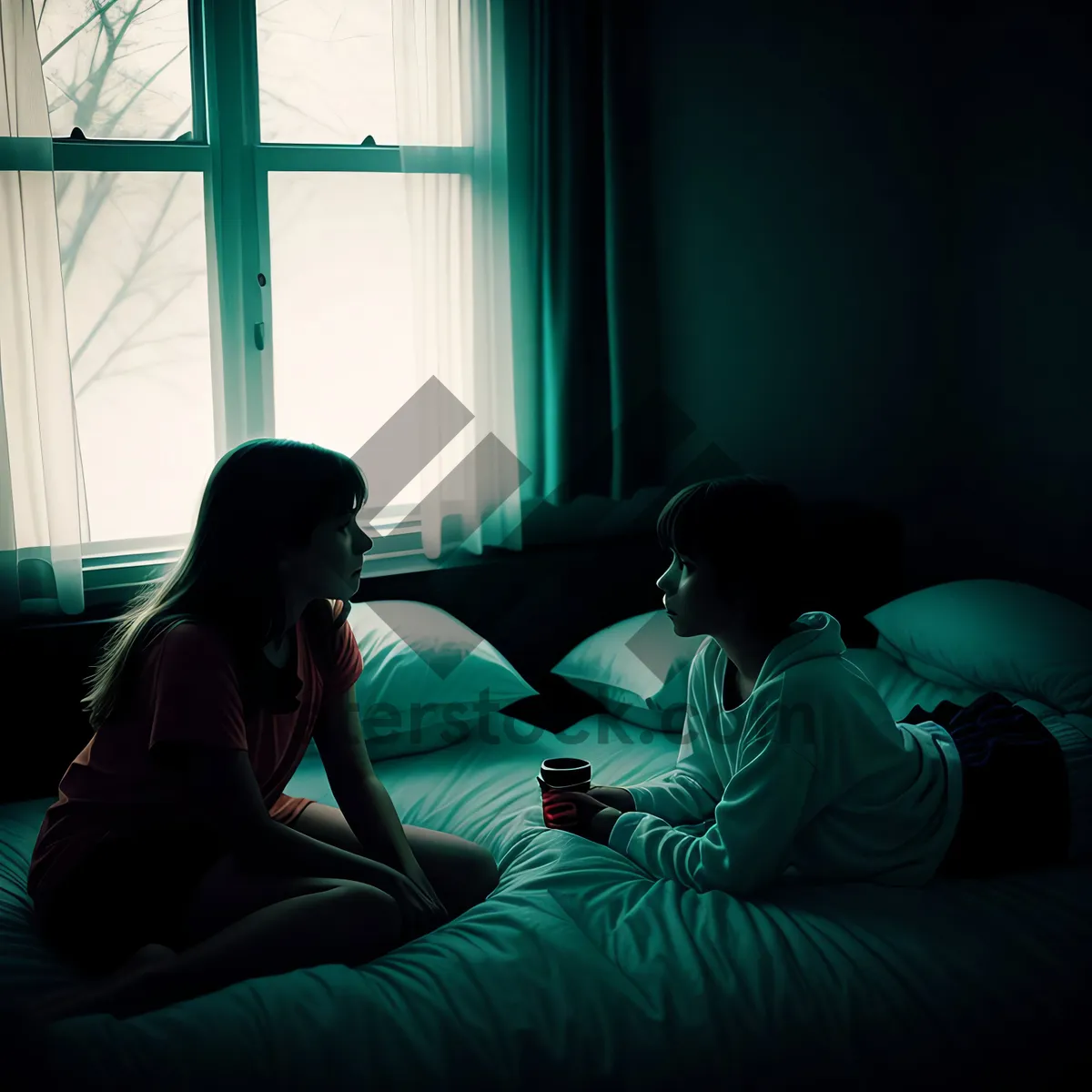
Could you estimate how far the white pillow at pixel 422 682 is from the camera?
222 cm

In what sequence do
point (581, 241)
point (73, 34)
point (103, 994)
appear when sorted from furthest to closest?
point (581, 241) < point (73, 34) < point (103, 994)

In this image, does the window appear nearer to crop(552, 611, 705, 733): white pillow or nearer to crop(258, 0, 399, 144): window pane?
crop(258, 0, 399, 144): window pane

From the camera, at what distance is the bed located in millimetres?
1152

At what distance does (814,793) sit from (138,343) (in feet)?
6.37

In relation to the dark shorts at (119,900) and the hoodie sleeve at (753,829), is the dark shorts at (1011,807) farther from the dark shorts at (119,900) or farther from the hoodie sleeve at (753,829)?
the dark shorts at (119,900)

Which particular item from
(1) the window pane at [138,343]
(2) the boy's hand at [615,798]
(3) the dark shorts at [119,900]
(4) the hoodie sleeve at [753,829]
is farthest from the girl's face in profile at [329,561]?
(1) the window pane at [138,343]

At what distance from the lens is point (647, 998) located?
129 cm

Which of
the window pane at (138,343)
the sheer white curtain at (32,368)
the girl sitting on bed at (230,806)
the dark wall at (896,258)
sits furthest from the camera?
the dark wall at (896,258)

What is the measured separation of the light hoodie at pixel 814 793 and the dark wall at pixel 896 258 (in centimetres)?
165

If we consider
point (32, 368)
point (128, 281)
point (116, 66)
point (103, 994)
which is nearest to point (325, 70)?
point (116, 66)

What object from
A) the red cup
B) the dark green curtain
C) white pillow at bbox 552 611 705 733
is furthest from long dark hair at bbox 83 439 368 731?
the dark green curtain

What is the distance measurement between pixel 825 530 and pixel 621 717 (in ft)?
2.96

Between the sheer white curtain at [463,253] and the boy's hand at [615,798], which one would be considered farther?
the sheer white curtain at [463,253]

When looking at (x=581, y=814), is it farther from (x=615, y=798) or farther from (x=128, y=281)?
(x=128, y=281)
